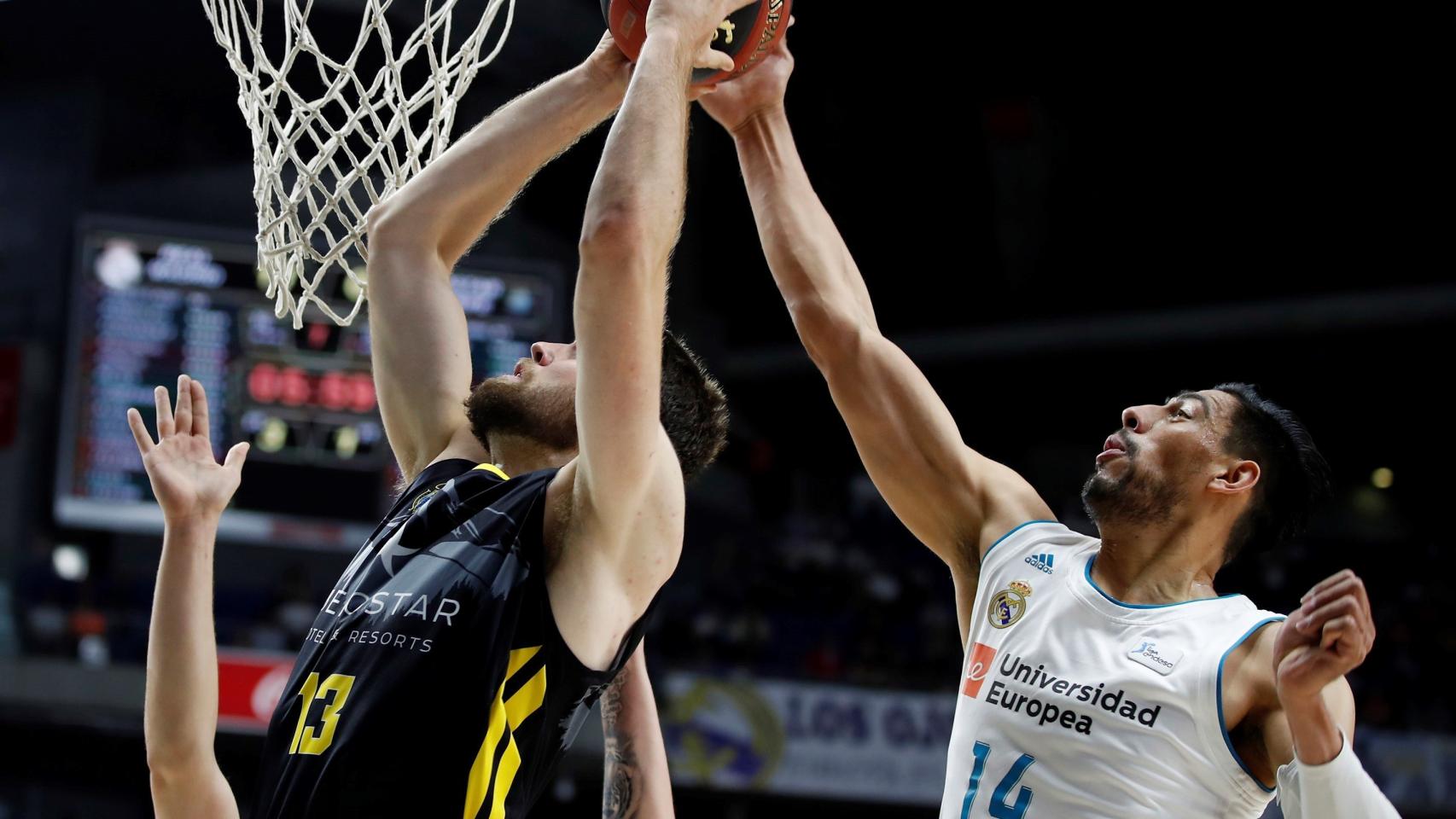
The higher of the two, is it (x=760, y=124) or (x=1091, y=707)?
(x=760, y=124)

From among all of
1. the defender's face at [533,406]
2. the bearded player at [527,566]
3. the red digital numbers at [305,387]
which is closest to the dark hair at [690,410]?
the bearded player at [527,566]

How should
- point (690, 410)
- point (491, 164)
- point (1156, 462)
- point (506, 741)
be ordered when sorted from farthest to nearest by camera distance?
1. point (1156, 462)
2. point (491, 164)
3. point (690, 410)
4. point (506, 741)

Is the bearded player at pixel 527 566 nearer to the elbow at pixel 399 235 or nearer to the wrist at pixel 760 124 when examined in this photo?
the elbow at pixel 399 235

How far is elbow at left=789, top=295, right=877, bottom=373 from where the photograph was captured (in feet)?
9.96

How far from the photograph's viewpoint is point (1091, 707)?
8.23 ft

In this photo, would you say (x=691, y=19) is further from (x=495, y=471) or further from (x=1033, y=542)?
(x=1033, y=542)

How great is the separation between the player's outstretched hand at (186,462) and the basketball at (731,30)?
0.95 m

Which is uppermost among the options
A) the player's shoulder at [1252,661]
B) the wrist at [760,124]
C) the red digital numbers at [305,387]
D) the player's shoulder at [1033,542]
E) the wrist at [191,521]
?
the wrist at [760,124]

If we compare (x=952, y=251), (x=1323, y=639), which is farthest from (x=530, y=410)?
(x=952, y=251)

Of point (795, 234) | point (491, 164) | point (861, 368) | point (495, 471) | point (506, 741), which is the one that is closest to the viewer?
point (506, 741)

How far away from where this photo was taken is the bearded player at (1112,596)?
2301mm

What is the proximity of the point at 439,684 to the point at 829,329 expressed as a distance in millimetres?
1315

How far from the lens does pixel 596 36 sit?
11461 mm

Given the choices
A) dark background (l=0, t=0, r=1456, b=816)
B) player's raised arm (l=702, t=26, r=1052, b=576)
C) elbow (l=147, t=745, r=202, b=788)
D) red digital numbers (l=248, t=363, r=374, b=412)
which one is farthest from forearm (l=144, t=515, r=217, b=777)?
dark background (l=0, t=0, r=1456, b=816)
